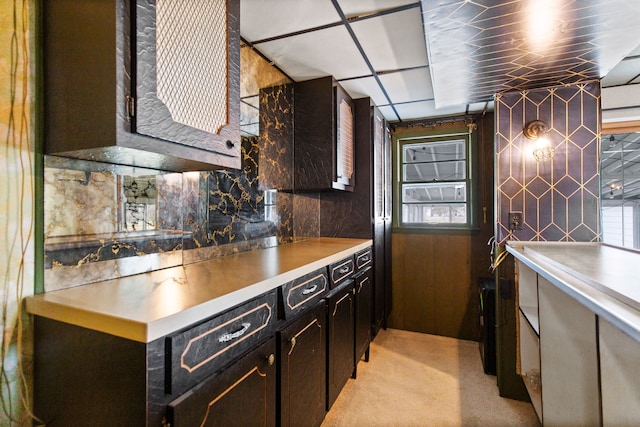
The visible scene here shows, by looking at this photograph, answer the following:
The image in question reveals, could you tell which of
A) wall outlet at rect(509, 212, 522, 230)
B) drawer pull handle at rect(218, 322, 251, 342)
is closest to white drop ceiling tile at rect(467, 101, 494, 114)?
wall outlet at rect(509, 212, 522, 230)

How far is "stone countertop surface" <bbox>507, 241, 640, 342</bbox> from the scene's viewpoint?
0.79m

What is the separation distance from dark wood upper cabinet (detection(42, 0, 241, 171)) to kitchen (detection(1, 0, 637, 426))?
7 centimetres

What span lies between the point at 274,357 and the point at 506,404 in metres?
1.83

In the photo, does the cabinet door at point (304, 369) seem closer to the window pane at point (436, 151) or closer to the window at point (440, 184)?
the window at point (440, 184)

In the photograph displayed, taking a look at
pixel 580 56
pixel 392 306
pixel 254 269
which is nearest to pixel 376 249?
pixel 392 306

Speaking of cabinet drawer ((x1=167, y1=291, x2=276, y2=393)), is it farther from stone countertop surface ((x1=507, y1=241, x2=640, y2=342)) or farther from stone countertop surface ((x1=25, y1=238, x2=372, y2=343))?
stone countertop surface ((x1=507, y1=241, x2=640, y2=342))

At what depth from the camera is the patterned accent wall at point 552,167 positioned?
2121mm

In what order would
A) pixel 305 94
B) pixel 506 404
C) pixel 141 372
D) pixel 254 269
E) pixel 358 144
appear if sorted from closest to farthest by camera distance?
pixel 141 372
pixel 254 269
pixel 506 404
pixel 305 94
pixel 358 144

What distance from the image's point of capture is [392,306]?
352 cm

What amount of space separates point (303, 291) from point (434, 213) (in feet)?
8.24

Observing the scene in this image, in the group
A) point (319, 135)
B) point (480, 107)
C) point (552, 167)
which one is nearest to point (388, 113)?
point (480, 107)

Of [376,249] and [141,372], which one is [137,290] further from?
[376,249]

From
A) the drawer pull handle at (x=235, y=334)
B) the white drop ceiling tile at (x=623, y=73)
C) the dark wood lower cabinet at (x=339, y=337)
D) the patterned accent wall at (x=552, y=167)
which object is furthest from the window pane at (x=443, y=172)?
the drawer pull handle at (x=235, y=334)

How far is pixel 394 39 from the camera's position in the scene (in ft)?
6.11
